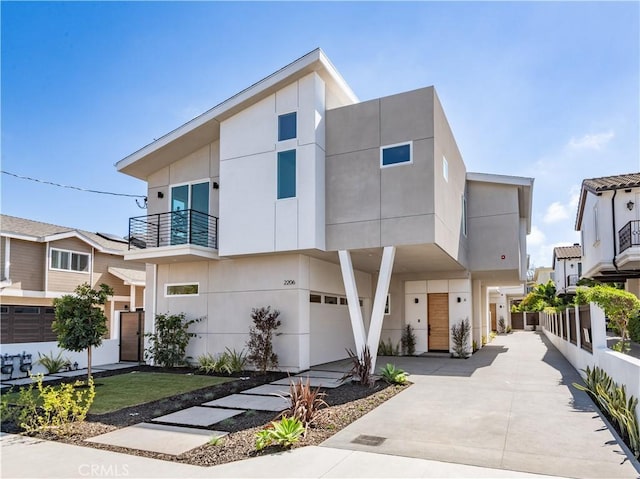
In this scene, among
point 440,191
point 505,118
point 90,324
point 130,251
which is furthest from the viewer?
point 130,251

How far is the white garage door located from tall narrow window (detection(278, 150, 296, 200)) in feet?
11.5

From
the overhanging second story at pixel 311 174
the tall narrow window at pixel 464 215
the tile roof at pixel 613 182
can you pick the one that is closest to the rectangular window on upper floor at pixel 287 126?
the overhanging second story at pixel 311 174

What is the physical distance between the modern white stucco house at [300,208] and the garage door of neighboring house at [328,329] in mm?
61

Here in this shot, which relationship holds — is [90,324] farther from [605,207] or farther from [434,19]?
[605,207]

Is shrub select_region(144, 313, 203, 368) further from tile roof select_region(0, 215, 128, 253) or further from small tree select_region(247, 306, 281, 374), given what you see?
tile roof select_region(0, 215, 128, 253)

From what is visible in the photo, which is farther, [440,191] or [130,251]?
[130,251]

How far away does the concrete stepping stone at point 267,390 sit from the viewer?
1029 cm

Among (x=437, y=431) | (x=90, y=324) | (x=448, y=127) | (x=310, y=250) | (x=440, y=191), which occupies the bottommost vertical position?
(x=437, y=431)

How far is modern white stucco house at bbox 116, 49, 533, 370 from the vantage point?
12227mm

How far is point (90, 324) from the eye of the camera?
11578mm

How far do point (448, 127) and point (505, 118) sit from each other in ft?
5.21

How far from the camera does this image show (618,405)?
23.0 feet

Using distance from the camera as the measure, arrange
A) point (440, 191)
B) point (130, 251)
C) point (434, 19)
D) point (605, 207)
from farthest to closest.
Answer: point (605, 207)
point (130, 251)
point (440, 191)
point (434, 19)

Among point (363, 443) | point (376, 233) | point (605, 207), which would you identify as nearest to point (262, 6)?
point (376, 233)
